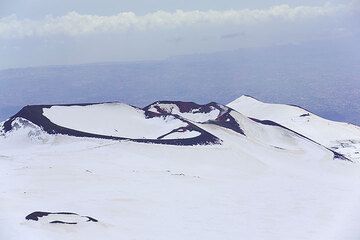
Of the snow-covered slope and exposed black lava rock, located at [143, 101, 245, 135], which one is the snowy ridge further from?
the snow-covered slope

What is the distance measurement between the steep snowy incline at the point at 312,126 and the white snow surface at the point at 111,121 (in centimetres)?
1980

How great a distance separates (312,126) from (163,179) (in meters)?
38.0

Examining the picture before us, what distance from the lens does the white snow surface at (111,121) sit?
4544 cm

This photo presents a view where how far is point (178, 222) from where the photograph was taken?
26844 mm

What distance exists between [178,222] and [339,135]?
43.2 m

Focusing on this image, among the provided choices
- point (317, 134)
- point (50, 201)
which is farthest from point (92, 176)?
point (317, 134)

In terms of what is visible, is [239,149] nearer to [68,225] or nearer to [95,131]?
[95,131]

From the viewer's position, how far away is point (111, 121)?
47969 mm

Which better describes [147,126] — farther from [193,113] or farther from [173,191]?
[173,191]

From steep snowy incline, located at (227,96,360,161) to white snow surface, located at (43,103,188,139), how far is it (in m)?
19.8

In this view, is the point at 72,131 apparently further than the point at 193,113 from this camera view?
No

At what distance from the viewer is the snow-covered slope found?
25.9 m

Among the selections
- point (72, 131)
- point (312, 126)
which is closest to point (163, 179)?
point (72, 131)

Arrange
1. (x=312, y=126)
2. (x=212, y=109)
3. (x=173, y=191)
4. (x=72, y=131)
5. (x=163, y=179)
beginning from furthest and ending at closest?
(x=312, y=126)
(x=212, y=109)
(x=72, y=131)
(x=163, y=179)
(x=173, y=191)
